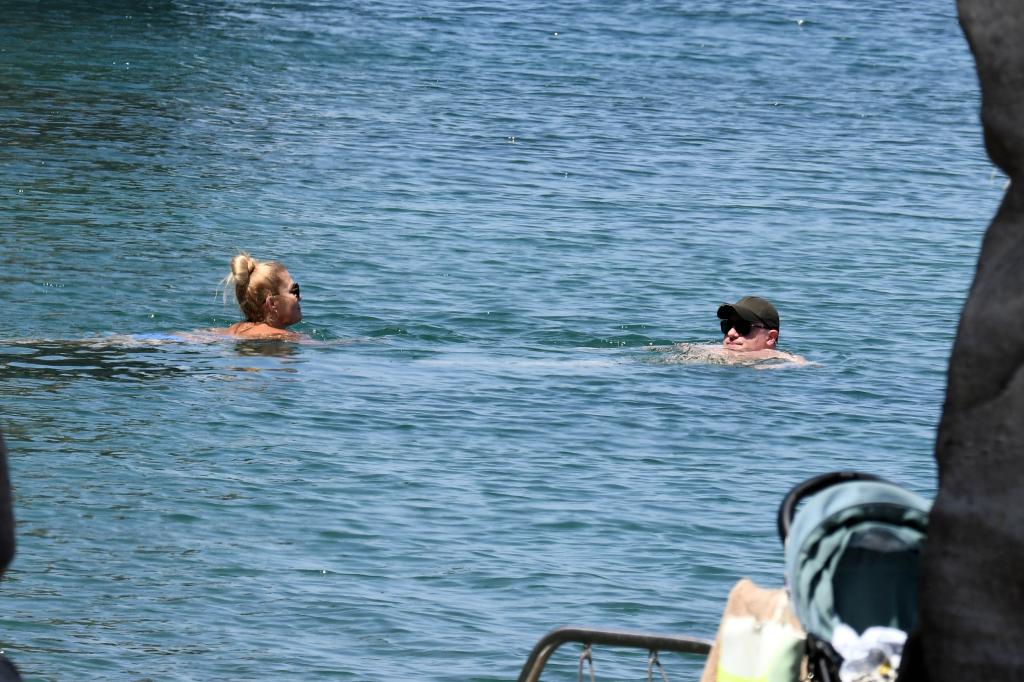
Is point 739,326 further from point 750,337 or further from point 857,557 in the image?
point 857,557

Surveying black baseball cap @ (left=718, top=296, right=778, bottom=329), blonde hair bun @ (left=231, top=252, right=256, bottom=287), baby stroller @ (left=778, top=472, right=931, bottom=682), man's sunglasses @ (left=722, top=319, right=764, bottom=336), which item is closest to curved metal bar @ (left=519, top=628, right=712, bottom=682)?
baby stroller @ (left=778, top=472, right=931, bottom=682)

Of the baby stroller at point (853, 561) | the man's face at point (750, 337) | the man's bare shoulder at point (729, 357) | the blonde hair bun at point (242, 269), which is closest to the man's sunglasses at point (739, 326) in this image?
the man's face at point (750, 337)

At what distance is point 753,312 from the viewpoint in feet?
43.6

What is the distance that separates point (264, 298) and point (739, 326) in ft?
12.4

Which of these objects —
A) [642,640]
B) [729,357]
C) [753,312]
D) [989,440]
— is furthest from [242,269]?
[989,440]

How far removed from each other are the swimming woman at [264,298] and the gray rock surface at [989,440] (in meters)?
10.7

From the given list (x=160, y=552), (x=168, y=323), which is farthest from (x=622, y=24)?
(x=160, y=552)

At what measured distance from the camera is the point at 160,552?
29.9 ft

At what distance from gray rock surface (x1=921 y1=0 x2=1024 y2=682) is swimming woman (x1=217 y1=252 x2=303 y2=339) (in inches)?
422

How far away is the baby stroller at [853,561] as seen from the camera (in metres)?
3.57

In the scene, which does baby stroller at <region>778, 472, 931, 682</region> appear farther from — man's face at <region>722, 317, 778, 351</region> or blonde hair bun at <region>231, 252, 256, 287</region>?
blonde hair bun at <region>231, 252, 256, 287</region>

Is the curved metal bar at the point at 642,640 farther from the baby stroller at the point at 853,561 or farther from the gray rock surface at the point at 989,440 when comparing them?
the gray rock surface at the point at 989,440

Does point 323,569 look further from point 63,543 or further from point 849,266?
point 849,266

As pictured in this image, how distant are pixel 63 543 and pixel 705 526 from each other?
3537 mm
